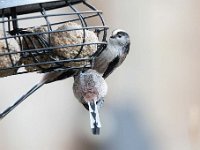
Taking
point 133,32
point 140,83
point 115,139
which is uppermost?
point 133,32

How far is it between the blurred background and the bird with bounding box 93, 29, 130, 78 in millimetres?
1042

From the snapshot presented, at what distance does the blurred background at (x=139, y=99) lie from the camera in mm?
2867

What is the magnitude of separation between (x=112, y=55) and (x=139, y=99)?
1313mm

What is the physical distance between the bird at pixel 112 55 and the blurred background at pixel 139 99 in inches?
41.0

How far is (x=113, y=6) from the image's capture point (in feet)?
9.71

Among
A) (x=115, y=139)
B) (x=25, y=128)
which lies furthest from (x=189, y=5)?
(x=25, y=128)

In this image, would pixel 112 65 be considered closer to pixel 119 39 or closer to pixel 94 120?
pixel 119 39

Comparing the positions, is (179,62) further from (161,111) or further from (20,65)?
(20,65)

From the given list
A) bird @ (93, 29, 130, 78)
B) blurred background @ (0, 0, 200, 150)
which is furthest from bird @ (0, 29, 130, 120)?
blurred background @ (0, 0, 200, 150)

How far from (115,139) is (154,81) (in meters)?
0.34

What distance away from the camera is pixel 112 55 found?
70.2 inches

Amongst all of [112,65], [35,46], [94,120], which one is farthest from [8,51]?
[112,65]

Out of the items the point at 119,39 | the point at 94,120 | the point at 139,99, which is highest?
the point at 119,39

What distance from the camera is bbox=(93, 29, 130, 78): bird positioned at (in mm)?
1767
